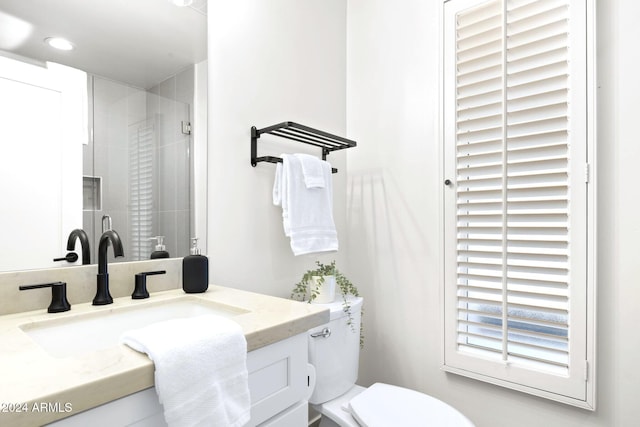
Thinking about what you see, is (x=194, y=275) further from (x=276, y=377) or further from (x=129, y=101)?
(x=129, y=101)

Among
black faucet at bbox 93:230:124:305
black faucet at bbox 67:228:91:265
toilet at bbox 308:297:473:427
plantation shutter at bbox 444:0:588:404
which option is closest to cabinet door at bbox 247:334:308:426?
toilet at bbox 308:297:473:427

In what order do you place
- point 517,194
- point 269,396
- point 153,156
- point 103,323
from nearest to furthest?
point 269,396 → point 103,323 → point 153,156 → point 517,194

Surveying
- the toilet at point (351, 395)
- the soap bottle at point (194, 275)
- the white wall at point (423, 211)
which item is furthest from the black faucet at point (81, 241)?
the white wall at point (423, 211)

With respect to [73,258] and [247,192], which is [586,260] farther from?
[73,258]

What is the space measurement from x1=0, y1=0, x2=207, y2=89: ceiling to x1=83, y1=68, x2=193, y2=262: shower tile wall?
0.17 ft

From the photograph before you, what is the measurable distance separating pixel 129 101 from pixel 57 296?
0.59 meters

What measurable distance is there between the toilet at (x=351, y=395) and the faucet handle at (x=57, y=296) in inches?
29.8

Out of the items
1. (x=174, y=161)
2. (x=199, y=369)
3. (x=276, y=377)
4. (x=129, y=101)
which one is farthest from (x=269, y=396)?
(x=129, y=101)

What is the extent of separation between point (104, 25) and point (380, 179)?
1261 mm

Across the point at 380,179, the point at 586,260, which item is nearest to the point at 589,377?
the point at 586,260

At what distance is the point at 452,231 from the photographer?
1521 millimetres

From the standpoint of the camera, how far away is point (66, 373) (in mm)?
528

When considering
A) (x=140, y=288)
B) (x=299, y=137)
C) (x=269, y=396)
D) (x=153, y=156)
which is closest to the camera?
(x=269, y=396)

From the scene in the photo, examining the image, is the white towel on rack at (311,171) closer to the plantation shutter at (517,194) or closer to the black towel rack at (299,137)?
the black towel rack at (299,137)
